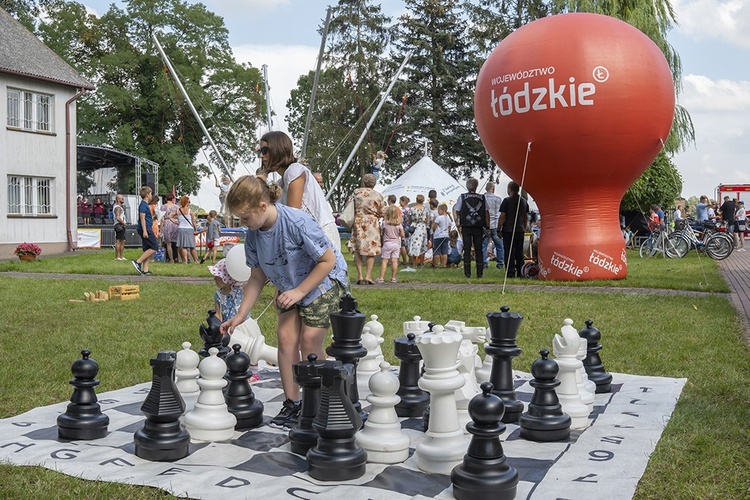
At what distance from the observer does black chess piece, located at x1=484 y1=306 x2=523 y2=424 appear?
3.58 m

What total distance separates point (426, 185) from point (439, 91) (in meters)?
22.3

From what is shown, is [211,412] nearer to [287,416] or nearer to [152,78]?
[287,416]

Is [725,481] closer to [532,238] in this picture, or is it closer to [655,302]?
[655,302]

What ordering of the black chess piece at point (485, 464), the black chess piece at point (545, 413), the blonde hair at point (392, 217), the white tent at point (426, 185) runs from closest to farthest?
the black chess piece at point (485, 464)
the black chess piece at point (545, 413)
the blonde hair at point (392, 217)
the white tent at point (426, 185)

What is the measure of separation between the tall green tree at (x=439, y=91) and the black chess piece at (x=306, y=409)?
39.0m

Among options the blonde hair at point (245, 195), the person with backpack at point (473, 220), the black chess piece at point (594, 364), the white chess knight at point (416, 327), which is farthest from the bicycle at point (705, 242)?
the blonde hair at point (245, 195)

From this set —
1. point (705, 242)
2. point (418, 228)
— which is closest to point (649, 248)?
point (705, 242)

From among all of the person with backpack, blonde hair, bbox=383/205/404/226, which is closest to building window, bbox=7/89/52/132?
blonde hair, bbox=383/205/404/226

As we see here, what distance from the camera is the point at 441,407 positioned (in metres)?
3.12

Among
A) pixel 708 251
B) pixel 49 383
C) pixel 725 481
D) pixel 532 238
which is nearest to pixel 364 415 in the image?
pixel 725 481

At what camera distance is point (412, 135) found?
42531 millimetres

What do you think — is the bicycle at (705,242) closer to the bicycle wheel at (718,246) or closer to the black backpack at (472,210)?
the bicycle wheel at (718,246)

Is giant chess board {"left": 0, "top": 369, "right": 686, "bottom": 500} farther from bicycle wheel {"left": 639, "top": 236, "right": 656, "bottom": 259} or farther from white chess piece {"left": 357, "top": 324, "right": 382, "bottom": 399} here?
bicycle wheel {"left": 639, "top": 236, "right": 656, "bottom": 259}

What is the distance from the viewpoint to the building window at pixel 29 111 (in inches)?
857
